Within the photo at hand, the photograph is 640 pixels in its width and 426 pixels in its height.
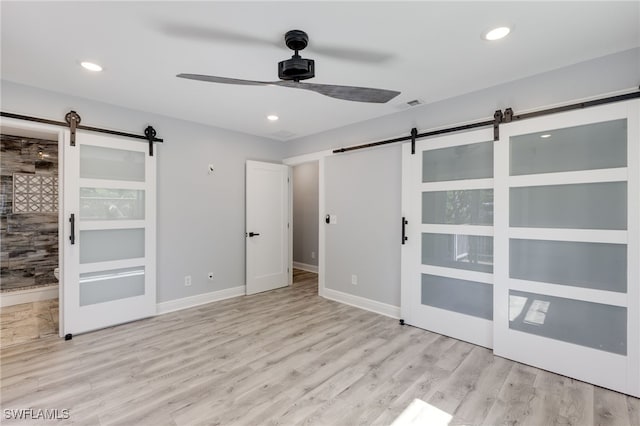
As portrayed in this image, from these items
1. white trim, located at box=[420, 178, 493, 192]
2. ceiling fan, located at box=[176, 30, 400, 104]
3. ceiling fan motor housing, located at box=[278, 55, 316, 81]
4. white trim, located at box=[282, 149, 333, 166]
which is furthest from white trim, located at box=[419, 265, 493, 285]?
ceiling fan motor housing, located at box=[278, 55, 316, 81]

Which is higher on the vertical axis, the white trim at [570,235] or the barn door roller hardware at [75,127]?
A: the barn door roller hardware at [75,127]

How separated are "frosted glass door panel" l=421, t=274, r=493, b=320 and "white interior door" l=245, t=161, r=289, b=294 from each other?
2580mm

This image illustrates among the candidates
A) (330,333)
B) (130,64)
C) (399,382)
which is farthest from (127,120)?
(399,382)

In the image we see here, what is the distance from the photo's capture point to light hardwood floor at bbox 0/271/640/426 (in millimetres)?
1997

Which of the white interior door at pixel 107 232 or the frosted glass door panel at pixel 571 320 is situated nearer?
the frosted glass door panel at pixel 571 320

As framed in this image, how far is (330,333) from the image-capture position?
10.8 feet

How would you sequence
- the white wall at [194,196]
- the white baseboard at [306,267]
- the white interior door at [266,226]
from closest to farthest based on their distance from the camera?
the white wall at [194,196]
the white interior door at [266,226]
the white baseboard at [306,267]

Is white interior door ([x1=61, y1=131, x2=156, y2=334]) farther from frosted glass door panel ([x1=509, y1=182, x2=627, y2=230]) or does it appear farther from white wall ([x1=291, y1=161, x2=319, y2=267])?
frosted glass door panel ([x1=509, y1=182, x2=627, y2=230])

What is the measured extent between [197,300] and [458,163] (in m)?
3.88

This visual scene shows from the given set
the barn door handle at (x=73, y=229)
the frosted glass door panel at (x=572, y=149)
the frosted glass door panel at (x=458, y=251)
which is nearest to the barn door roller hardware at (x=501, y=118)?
the frosted glass door panel at (x=572, y=149)

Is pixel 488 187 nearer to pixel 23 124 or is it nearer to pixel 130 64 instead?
pixel 130 64

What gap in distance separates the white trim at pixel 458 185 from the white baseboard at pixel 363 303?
1.57m

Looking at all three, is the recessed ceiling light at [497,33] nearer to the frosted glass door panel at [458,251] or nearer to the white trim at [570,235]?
the white trim at [570,235]

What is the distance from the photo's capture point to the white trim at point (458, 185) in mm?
2975
